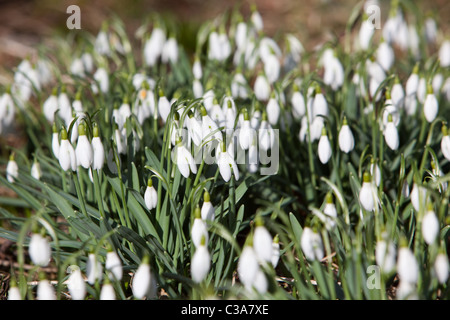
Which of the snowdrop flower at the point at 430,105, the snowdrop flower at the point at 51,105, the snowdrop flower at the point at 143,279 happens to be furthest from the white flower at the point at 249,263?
the snowdrop flower at the point at 51,105

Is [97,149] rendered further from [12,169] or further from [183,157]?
[12,169]

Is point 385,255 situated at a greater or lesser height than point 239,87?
lesser

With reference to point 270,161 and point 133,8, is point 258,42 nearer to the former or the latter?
point 270,161

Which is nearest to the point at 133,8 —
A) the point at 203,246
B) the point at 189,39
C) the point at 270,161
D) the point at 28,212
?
the point at 189,39

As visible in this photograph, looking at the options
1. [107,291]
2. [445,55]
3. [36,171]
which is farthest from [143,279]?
[445,55]

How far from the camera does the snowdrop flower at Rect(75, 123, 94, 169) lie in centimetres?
169

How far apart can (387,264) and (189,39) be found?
3432mm

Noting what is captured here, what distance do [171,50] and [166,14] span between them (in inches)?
82.4

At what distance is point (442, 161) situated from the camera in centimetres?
229

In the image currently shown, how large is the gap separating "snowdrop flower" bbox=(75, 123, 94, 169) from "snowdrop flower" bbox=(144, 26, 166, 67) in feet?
4.54

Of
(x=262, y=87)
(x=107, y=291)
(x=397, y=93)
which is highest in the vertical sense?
(x=262, y=87)

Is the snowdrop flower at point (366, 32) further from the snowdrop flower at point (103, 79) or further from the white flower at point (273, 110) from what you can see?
the snowdrop flower at point (103, 79)

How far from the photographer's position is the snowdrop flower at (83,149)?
5.55 feet

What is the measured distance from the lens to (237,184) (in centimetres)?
215
